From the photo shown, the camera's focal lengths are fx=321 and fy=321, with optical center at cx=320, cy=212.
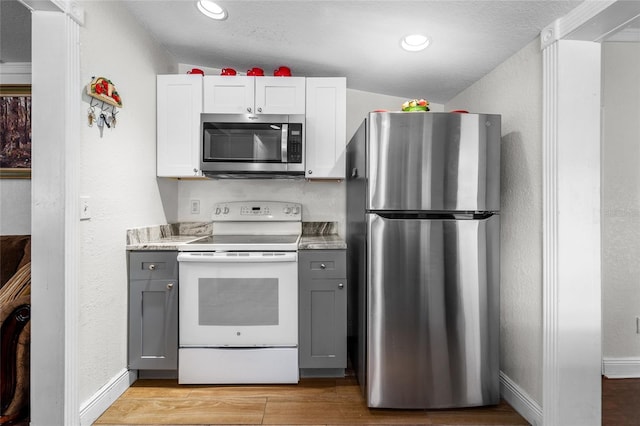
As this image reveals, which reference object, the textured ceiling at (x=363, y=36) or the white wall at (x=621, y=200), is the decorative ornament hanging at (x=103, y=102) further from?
the white wall at (x=621, y=200)

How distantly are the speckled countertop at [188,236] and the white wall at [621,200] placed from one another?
1.76 meters

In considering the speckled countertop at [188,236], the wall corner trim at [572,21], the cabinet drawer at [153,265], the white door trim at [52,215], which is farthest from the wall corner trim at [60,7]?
the wall corner trim at [572,21]

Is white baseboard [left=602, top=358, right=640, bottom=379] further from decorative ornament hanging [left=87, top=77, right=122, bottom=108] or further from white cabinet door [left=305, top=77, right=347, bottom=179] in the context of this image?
decorative ornament hanging [left=87, top=77, right=122, bottom=108]

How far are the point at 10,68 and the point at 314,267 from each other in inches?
102

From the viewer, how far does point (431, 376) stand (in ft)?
5.48

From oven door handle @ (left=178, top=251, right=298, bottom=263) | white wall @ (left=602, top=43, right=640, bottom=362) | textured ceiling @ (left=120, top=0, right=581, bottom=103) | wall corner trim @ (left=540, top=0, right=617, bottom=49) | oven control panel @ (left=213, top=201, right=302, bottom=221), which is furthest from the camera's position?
oven control panel @ (left=213, top=201, right=302, bottom=221)

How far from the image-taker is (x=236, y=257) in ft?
6.44

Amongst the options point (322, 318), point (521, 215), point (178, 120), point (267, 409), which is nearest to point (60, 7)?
point (178, 120)

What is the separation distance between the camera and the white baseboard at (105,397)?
1.58m

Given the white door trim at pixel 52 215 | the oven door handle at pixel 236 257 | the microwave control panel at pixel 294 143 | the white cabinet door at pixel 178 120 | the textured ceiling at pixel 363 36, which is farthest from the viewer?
the white cabinet door at pixel 178 120

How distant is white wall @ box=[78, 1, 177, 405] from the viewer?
1.60 m

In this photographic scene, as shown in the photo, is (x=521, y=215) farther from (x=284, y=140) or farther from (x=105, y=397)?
(x=105, y=397)

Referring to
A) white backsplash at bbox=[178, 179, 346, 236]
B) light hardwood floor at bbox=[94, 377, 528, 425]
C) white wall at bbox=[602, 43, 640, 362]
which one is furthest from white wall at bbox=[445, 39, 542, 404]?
white backsplash at bbox=[178, 179, 346, 236]

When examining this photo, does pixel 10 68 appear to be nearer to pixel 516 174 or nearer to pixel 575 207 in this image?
pixel 516 174
